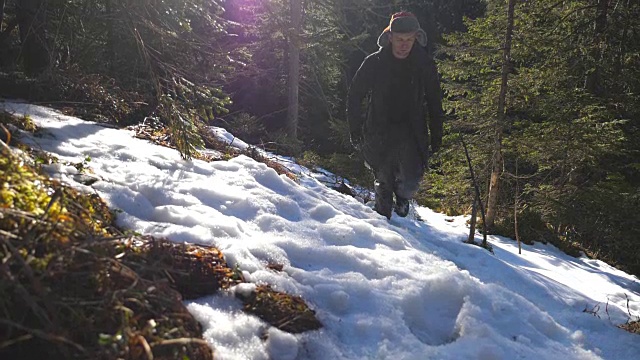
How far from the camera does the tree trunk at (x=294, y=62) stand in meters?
16.4

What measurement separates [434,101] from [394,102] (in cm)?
51

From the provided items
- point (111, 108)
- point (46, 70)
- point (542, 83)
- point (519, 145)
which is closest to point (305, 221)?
point (111, 108)

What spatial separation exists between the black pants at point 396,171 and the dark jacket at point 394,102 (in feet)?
0.13

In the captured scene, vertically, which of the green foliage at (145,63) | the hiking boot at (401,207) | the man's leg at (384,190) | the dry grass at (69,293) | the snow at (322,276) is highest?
the green foliage at (145,63)

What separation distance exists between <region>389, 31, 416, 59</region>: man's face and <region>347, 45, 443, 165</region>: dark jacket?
0.08 m

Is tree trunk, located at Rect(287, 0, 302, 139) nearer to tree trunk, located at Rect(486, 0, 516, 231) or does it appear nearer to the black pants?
tree trunk, located at Rect(486, 0, 516, 231)

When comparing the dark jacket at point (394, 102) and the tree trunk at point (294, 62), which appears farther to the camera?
the tree trunk at point (294, 62)

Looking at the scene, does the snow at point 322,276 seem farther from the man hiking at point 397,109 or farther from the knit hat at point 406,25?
the knit hat at point 406,25

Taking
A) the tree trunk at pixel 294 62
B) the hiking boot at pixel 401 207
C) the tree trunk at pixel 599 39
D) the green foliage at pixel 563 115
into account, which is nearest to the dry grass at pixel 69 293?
the hiking boot at pixel 401 207

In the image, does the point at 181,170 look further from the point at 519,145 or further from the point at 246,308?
the point at 519,145

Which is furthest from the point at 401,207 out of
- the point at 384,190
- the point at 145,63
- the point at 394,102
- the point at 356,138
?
the point at 145,63

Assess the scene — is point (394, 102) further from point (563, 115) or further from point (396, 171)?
point (563, 115)

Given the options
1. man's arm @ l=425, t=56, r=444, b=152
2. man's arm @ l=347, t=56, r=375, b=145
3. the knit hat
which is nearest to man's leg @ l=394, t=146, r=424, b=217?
man's arm @ l=425, t=56, r=444, b=152

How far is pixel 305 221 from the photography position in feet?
13.8
